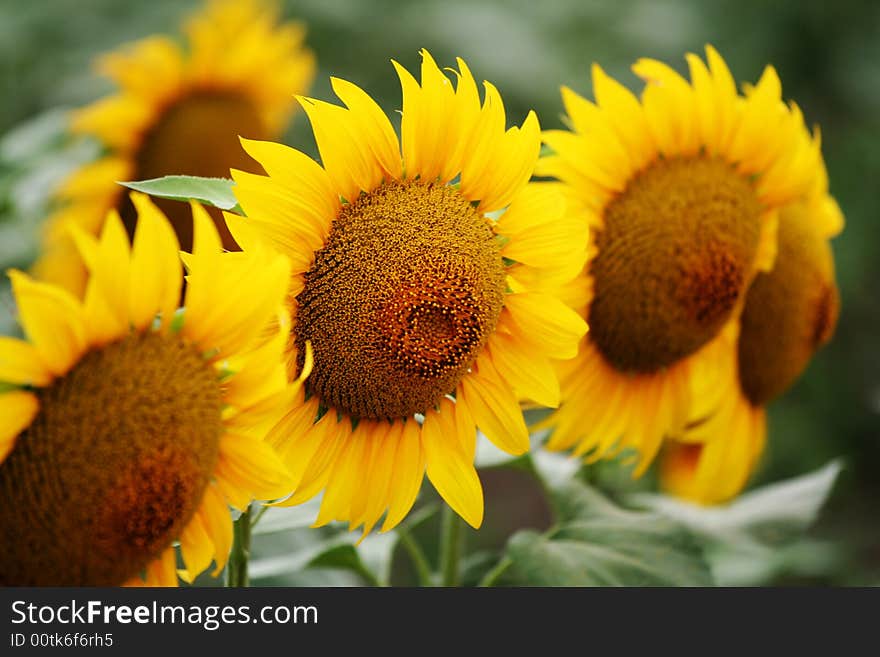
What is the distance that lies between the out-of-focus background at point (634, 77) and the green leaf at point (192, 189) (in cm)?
74

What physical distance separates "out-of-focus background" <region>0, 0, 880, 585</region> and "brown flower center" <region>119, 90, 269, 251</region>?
0.27 ft

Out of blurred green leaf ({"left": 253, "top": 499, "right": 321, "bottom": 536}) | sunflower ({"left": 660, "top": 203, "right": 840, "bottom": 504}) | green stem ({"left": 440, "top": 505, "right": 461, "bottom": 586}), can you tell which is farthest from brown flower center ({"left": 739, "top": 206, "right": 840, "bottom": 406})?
blurred green leaf ({"left": 253, "top": 499, "right": 321, "bottom": 536})

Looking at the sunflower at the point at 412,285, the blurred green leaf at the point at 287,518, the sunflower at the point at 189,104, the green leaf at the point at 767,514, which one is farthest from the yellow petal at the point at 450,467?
the sunflower at the point at 189,104

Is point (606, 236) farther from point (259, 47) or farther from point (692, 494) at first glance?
point (259, 47)

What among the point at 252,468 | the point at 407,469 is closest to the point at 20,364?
the point at 252,468

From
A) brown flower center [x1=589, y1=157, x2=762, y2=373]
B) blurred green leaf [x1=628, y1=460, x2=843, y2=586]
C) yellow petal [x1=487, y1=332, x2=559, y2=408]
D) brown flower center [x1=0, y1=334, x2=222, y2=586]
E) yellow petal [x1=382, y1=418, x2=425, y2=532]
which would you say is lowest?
brown flower center [x1=0, y1=334, x2=222, y2=586]

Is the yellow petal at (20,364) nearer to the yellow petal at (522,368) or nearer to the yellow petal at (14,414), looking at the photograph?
the yellow petal at (14,414)

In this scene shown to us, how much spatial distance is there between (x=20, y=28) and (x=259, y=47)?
0.49m

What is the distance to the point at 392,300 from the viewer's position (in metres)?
0.61

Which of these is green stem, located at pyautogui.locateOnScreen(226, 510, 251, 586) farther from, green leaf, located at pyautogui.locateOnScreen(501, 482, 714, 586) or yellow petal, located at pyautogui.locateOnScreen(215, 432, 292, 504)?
green leaf, located at pyautogui.locateOnScreen(501, 482, 714, 586)

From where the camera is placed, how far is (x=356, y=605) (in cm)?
63

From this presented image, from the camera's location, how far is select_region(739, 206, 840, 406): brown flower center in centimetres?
88

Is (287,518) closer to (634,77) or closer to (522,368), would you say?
(522,368)

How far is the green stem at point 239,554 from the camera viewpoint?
2.12 ft
